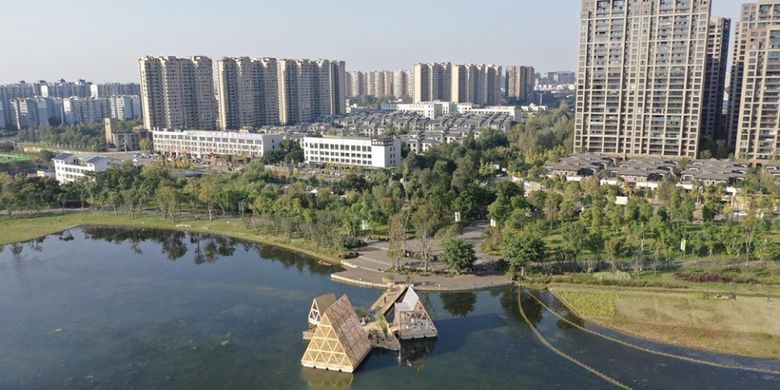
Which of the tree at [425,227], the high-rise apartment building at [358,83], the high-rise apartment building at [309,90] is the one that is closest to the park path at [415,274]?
the tree at [425,227]

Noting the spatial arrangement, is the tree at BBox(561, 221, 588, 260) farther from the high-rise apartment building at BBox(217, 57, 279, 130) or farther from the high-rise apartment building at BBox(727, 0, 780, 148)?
the high-rise apartment building at BBox(217, 57, 279, 130)

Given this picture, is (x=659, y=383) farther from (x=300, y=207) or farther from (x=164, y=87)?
(x=164, y=87)

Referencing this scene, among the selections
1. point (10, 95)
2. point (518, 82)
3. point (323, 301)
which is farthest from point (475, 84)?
point (323, 301)

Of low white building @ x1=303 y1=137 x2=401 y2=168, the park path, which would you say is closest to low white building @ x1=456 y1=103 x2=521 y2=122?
low white building @ x1=303 y1=137 x2=401 y2=168

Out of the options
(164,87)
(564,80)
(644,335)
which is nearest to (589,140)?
(644,335)

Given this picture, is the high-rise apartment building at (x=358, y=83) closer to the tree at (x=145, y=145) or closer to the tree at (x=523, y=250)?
the tree at (x=145, y=145)

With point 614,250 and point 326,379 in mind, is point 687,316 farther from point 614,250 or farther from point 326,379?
point 326,379
